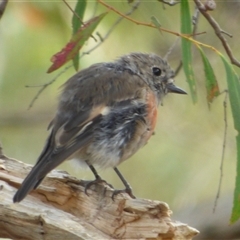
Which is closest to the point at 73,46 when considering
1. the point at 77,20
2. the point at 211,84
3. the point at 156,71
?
the point at 77,20

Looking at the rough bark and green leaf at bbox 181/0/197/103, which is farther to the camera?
green leaf at bbox 181/0/197/103

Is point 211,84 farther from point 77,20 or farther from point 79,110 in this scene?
point 77,20

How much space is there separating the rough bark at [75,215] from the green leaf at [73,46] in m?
0.66

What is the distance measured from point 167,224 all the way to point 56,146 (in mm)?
784

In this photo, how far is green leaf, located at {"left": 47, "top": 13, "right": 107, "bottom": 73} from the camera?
4.15 m

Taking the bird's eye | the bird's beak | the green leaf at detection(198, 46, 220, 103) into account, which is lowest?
the bird's beak

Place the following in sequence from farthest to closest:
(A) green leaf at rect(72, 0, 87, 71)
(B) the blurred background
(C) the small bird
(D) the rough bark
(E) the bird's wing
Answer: (B) the blurred background, (A) green leaf at rect(72, 0, 87, 71), (C) the small bird, (E) the bird's wing, (D) the rough bark

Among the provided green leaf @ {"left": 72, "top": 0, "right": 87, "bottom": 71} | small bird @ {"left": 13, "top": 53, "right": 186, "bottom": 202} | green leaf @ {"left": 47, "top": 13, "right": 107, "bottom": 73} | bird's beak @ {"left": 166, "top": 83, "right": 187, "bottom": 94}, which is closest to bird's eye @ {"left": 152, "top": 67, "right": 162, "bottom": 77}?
bird's beak @ {"left": 166, "top": 83, "right": 187, "bottom": 94}

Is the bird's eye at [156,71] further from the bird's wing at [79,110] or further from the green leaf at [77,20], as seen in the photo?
the green leaf at [77,20]

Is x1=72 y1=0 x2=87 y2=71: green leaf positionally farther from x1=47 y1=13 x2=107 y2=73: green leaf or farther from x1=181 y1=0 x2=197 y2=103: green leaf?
x1=181 y1=0 x2=197 y2=103: green leaf

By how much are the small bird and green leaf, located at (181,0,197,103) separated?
41 cm

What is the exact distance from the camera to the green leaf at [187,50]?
432 cm

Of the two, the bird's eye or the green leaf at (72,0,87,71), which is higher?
the green leaf at (72,0,87,71)

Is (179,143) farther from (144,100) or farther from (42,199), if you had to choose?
(42,199)
